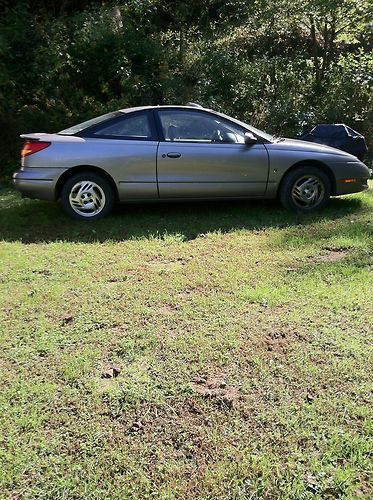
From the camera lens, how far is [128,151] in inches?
242

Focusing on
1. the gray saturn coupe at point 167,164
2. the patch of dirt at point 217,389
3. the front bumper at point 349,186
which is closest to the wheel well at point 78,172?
the gray saturn coupe at point 167,164

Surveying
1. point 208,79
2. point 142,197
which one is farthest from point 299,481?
point 208,79

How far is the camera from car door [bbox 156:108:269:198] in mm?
6238

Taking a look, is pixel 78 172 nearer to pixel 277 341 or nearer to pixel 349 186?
pixel 349 186

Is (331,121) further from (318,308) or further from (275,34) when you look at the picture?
(318,308)

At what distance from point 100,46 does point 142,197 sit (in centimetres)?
585

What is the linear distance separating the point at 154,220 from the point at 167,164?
2.45ft

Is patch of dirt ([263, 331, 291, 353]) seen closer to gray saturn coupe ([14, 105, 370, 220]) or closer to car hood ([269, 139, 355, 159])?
gray saturn coupe ([14, 105, 370, 220])

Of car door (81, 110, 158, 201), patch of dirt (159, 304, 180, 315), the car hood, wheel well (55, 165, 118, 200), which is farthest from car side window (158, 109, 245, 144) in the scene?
patch of dirt (159, 304, 180, 315)

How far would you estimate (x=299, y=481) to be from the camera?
2.30 meters

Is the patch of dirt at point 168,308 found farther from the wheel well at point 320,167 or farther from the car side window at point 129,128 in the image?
the wheel well at point 320,167

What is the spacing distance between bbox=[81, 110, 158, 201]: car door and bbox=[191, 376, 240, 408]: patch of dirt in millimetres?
3666

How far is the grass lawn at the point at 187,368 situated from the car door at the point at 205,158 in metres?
1.07

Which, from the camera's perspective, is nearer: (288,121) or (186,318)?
(186,318)
